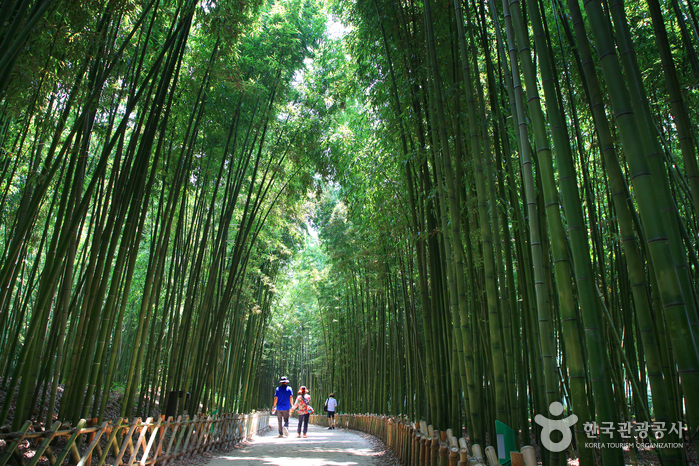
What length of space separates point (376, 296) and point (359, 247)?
1.06 m

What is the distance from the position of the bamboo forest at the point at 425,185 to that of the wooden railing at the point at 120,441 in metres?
0.12

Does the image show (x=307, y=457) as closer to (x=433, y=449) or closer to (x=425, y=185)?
(x=433, y=449)

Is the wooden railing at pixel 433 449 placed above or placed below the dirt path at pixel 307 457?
above

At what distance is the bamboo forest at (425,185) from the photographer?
1229 mm

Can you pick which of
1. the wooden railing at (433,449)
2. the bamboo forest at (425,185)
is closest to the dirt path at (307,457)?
the wooden railing at (433,449)

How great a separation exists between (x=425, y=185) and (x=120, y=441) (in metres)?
2.76

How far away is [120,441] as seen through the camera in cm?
281

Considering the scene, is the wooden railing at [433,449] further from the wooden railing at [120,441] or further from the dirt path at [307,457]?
the wooden railing at [120,441]

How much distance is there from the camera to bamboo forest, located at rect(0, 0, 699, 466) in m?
1.23

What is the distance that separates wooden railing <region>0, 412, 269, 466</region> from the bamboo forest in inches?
4.7

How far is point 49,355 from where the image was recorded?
276cm

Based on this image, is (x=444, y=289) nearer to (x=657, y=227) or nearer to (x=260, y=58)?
(x=657, y=227)

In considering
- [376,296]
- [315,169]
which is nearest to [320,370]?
[376,296]

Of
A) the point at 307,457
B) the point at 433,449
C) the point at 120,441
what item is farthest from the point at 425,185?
the point at 307,457
